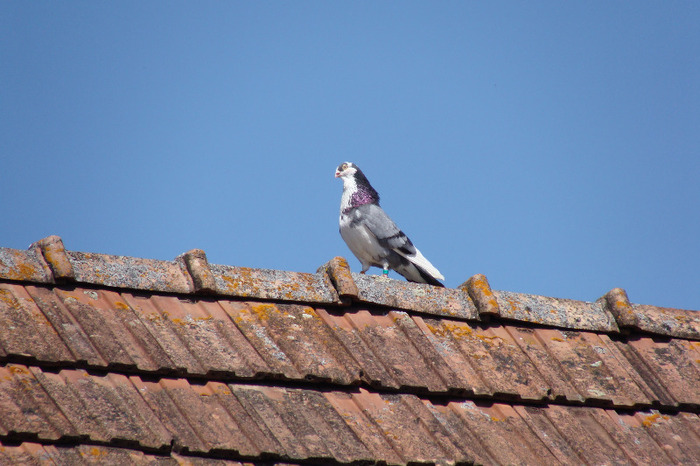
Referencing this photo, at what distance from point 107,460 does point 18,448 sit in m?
0.25

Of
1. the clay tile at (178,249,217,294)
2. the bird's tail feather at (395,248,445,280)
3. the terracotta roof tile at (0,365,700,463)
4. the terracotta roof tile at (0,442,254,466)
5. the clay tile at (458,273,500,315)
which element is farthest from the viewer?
the bird's tail feather at (395,248,445,280)

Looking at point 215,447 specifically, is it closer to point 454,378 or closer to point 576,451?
point 454,378

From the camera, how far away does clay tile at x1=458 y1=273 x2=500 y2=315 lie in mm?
3818

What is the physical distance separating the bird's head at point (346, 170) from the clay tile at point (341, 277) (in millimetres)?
3959

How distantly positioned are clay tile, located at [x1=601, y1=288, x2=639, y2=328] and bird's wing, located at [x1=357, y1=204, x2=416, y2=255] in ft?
7.80

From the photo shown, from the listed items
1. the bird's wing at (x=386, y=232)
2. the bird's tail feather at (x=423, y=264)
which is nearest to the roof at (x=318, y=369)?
the bird's tail feather at (x=423, y=264)

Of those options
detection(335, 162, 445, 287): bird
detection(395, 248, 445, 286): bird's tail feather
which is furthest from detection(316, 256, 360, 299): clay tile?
detection(335, 162, 445, 287): bird

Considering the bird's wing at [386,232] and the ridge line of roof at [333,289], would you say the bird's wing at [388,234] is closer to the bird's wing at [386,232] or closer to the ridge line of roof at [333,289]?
the bird's wing at [386,232]

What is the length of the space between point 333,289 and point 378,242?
115 inches

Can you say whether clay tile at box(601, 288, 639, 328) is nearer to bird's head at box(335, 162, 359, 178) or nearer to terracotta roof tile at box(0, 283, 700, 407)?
terracotta roof tile at box(0, 283, 700, 407)

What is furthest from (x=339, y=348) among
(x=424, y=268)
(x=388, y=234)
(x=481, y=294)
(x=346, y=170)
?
(x=346, y=170)

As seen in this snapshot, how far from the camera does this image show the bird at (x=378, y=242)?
21.2 feet

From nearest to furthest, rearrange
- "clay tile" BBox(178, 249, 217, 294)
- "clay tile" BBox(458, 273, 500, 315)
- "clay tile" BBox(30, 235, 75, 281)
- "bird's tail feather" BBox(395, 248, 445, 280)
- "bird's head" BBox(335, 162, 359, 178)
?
"clay tile" BBox(30, 235, 75, 281) → "clay tile" BBox(178, 249, 217, 294) → "clay tile" BBox(458, 273, 500, 315) → "bird's tail feather" BBox(395, 248, 445, 280) → "bird's head" BBox(335, 162, 359, 178)

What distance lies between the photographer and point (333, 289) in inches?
145
